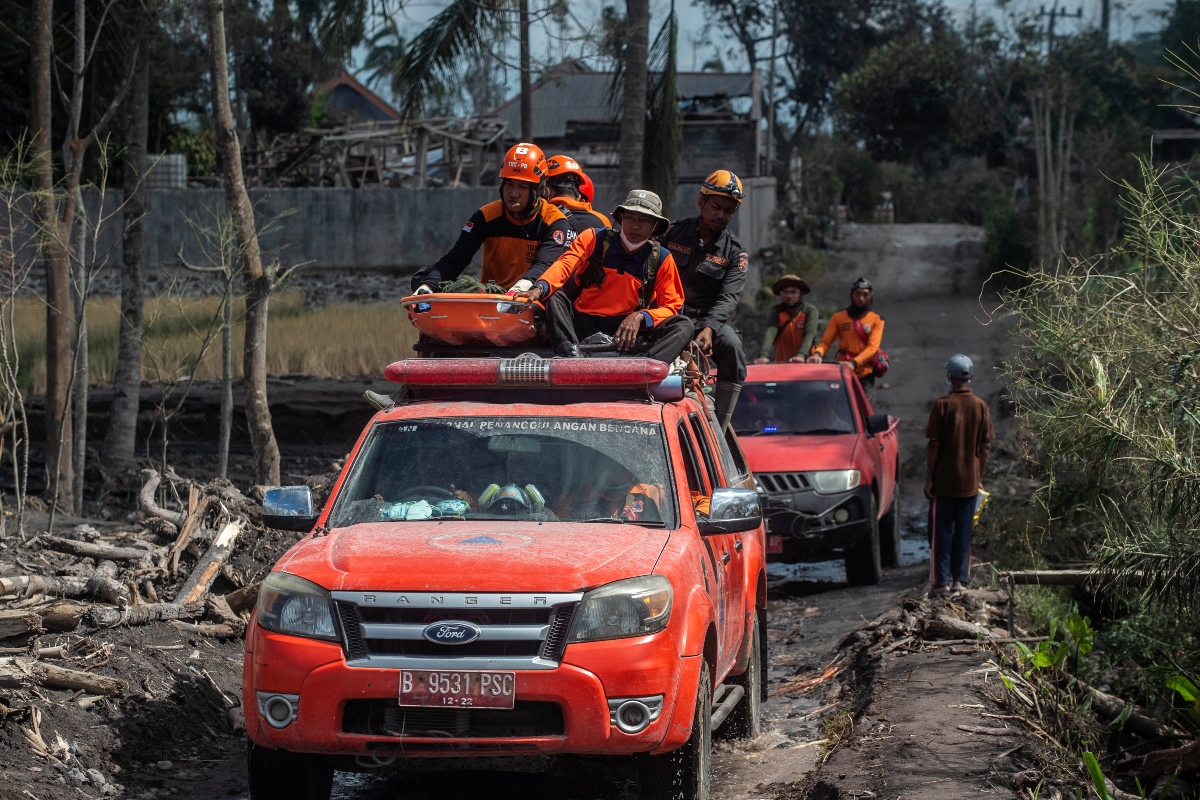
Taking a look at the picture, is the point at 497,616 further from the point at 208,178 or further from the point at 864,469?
the point at 208,178

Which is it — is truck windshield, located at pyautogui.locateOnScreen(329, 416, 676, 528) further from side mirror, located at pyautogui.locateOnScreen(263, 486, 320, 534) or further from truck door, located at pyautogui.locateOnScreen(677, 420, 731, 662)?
truck door, located at pyautogui.locateOnScreen(677, 420, 731, 662)

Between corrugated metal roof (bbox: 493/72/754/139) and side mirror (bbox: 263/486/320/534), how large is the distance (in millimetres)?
38700

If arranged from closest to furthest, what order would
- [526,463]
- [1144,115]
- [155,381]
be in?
[526,463] → [155,381] → [1144,115]

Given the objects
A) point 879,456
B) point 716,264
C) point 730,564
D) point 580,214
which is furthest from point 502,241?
point 879,456

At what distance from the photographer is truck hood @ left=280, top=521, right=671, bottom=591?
187 inches

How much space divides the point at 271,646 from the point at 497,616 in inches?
33.7

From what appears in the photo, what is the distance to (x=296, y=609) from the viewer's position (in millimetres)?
4871

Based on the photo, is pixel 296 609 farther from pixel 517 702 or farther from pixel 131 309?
pixel 131 309

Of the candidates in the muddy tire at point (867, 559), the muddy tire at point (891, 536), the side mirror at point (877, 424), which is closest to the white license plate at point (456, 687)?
the muddy tire at point (867, 559)

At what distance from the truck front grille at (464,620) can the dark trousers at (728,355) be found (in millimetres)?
3800

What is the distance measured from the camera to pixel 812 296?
1177 inches

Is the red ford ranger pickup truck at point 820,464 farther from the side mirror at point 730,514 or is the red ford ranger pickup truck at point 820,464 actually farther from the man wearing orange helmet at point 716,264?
the side mirror at point 730,514

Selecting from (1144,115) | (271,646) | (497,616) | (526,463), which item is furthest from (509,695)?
(1144,115)

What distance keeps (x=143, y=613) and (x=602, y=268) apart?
3395 millimetres
